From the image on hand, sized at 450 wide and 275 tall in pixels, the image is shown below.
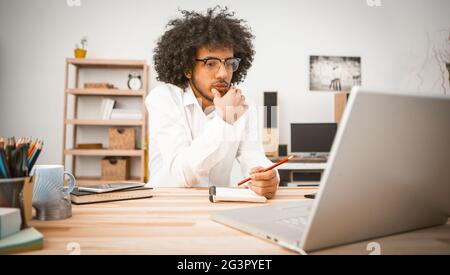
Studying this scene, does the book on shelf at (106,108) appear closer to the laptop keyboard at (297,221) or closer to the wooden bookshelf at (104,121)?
the wooden bookshelf at (104,121)

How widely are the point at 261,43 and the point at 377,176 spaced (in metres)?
3.66

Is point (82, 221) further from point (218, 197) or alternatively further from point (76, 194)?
point (218, 197)

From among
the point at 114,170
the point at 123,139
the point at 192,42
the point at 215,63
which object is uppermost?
the point at 192,42

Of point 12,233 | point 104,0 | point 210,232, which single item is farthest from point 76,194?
point 104,0

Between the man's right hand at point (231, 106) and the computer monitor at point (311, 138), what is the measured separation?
2.50 metres

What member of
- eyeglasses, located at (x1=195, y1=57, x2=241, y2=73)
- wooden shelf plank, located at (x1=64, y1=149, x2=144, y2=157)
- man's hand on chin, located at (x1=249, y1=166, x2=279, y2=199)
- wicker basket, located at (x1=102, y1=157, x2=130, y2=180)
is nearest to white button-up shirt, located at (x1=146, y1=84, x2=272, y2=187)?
eyeglasses, located at (x1=195, y1=57, x2=241, y2=73)

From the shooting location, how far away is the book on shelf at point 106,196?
87 centimetres

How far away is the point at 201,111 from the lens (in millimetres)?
1687

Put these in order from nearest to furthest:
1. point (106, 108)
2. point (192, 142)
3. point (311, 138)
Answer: point (192, 142) < point (106, 108) < point (311, 138)

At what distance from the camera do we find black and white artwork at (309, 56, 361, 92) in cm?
393

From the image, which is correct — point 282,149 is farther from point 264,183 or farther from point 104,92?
point 264,183

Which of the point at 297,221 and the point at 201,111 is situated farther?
the point at 201,111

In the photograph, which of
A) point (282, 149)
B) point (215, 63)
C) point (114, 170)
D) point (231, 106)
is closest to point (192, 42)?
point (215, 63)

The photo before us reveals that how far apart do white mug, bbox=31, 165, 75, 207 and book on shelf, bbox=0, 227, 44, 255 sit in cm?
19
